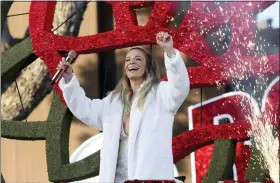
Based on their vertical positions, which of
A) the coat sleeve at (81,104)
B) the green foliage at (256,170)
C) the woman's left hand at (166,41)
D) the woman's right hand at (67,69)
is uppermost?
the woman's left hand at (166,41)

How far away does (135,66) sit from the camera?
2631 mm

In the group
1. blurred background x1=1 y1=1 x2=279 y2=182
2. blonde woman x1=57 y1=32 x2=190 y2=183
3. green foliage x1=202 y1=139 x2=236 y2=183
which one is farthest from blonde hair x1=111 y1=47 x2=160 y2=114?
blurred background x1=1 y1=1 x2=279 y2=182

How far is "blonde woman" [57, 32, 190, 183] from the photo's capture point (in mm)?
2480

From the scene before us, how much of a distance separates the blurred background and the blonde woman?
2.31 meters

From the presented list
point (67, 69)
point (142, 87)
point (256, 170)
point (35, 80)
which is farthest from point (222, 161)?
point (35, 80)

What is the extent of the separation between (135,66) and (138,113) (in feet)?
0.68

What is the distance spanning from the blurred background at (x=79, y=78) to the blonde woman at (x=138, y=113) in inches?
91.1

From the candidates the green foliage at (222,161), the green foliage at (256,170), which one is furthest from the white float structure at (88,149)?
the green foliage at (256,170)

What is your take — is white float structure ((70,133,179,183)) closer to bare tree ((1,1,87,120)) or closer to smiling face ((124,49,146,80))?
bare tree ((1,1,87,120))

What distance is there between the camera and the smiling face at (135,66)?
104 inches

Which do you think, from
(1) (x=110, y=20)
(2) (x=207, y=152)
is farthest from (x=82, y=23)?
(2) (x=207, y=152)

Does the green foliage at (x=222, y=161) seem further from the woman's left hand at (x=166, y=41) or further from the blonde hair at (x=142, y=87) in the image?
the woman's left hand at (x=166, y=41)

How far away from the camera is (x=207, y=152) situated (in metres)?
5.09

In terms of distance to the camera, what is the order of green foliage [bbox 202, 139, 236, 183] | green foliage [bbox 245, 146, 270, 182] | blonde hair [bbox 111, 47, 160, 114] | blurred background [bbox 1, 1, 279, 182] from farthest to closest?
blurred background [bbox 1, 1, 279, 182] < green foliage [bbox 202, 139, 236, 183] < green foliage [bbox 245, 146, 270, 182] < blonde hair [bbox 111, 47, 160, 114]
